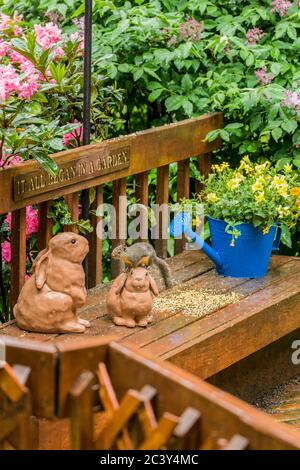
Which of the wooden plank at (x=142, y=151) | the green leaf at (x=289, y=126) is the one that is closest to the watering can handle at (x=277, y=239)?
the green leaf at (x=289, y=126)

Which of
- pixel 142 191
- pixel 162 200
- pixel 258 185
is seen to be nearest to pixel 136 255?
pixel 258 185

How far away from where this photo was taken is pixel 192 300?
3787 mm

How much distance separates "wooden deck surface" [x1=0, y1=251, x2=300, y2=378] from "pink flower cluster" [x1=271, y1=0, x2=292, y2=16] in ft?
3.66

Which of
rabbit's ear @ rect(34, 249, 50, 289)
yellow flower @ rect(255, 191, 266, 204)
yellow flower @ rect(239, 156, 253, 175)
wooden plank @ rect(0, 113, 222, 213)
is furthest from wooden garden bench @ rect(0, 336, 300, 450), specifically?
yellow flower @ rect(239, 156, 253, 175)

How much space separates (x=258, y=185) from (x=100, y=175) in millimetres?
597

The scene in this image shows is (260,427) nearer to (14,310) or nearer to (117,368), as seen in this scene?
(117,368)

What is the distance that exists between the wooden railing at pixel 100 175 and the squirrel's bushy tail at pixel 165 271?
32 cm

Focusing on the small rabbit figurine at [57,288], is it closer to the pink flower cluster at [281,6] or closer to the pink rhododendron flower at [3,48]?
the pink rhododendron flower at [3,48]

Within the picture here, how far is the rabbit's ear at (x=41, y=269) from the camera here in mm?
3305

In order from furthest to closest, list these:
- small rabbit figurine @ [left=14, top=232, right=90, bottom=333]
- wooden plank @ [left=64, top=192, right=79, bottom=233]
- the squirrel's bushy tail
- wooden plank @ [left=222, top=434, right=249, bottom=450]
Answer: wooden plank @ [left=64, top=192, right=79, bottom=233] < the squirrel's bushy tail < small rabbit figurine @ [left=14, top=232, right=90, bottom=333] < wooden plank @ [left=222, top=434, right=249, bottom=450]

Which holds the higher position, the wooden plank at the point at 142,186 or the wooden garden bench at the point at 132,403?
the wooden garden bench at the point at 132,403

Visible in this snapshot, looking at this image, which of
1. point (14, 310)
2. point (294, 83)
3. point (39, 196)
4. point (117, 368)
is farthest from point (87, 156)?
point (117, 368)

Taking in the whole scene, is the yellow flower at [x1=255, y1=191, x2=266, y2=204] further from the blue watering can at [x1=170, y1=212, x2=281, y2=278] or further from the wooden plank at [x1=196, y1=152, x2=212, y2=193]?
the wooden plank at [x1=196, y1=152, x2=212, y2=193]

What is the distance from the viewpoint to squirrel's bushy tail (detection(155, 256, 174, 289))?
367 centimetres
